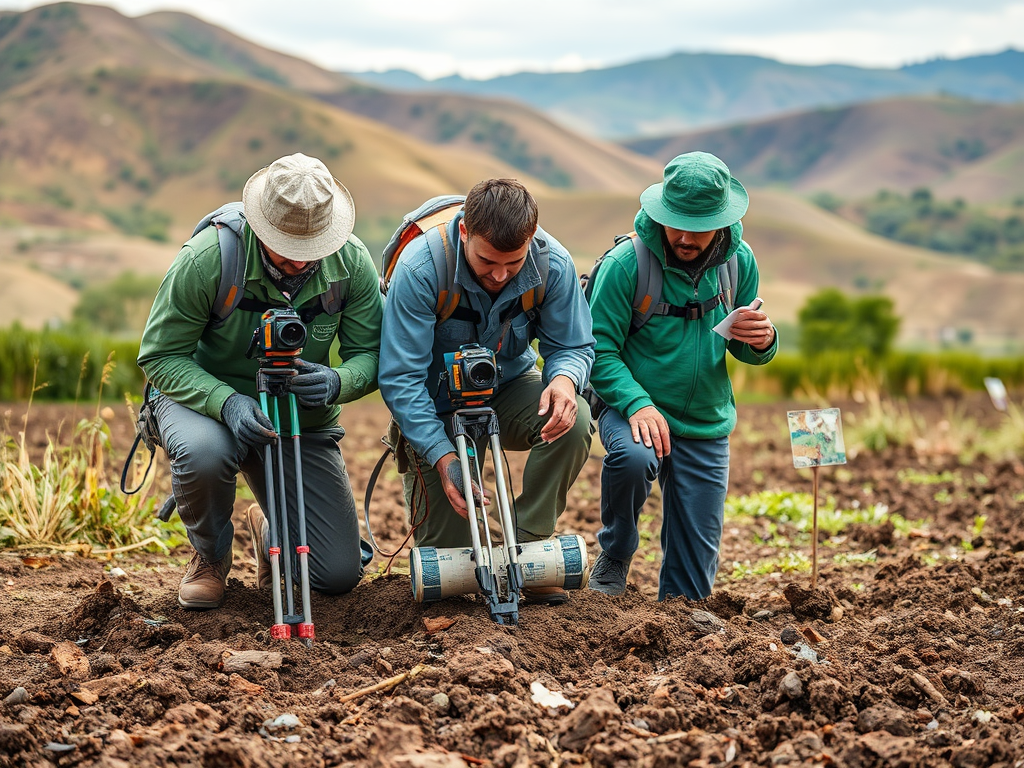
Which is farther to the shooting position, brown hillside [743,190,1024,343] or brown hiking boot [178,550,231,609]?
brown hillside [743,190,1024,343]

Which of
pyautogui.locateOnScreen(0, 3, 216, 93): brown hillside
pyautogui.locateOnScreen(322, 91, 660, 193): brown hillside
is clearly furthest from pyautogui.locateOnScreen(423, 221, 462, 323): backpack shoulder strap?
pyautogui.locateOnScreen(322, 91, 660, 193): brown hillside

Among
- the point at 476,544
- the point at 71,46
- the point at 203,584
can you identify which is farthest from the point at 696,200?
the point at 71,46

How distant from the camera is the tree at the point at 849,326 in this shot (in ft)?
65.6

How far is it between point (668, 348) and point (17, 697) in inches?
108

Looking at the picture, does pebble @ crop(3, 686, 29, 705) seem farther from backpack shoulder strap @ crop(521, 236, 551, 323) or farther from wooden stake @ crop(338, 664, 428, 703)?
backpack shoulder strap @ crop(521, 236, 551, 323)

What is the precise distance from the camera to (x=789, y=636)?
3889 mm

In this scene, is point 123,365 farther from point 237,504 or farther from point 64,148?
point 64,148

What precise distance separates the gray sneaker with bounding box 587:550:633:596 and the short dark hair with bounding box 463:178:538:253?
1565 mm

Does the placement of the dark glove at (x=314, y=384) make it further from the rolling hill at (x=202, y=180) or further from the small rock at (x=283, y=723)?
the rolling hill at (x=202, y=180)

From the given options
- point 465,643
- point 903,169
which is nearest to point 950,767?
point 465,643

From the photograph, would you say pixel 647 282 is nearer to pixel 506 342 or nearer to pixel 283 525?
pixel 506 342

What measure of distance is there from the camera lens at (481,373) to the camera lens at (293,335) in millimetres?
608

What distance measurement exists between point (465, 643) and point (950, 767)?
5.05 feet

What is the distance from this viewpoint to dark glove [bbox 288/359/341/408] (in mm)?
3900
